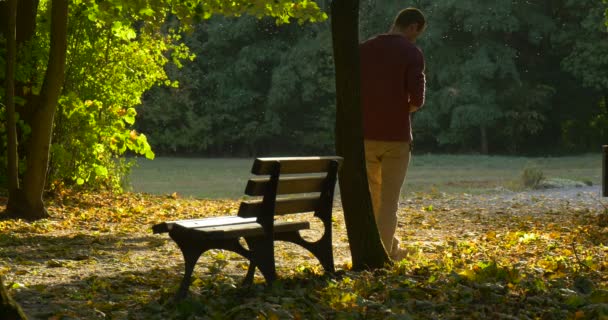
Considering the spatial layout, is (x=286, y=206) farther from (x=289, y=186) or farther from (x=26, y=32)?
(x=26, y=32)

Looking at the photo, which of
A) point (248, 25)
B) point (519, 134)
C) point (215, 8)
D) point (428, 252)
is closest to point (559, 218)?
point (428, 252)

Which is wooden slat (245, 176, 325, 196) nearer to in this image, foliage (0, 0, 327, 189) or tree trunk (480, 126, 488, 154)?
foliage (0, 0, 327, 189)

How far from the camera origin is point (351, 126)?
6.99 metres

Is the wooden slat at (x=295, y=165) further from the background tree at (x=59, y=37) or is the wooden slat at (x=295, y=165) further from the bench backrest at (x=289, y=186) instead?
the background tree at (x=59, y=37)

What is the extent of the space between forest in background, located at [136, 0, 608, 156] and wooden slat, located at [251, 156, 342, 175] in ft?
90.2

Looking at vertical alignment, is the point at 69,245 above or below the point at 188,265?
below

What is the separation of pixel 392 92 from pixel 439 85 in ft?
94.8

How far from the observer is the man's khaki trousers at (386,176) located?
7.61m

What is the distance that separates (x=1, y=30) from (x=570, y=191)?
11215 millimetres

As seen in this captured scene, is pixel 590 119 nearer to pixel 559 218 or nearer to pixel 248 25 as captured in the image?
pixel 248 25

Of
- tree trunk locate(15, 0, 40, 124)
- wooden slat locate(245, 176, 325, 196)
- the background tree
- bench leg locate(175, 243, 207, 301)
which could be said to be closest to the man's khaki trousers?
wooden slat locate(245, 176, 325, 196)

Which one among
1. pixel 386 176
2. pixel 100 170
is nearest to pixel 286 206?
pixel 386 176

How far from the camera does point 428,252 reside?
9.31 metres

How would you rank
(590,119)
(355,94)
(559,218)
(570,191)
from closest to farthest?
(355,94), (559,218), (570,191), (590,119)
